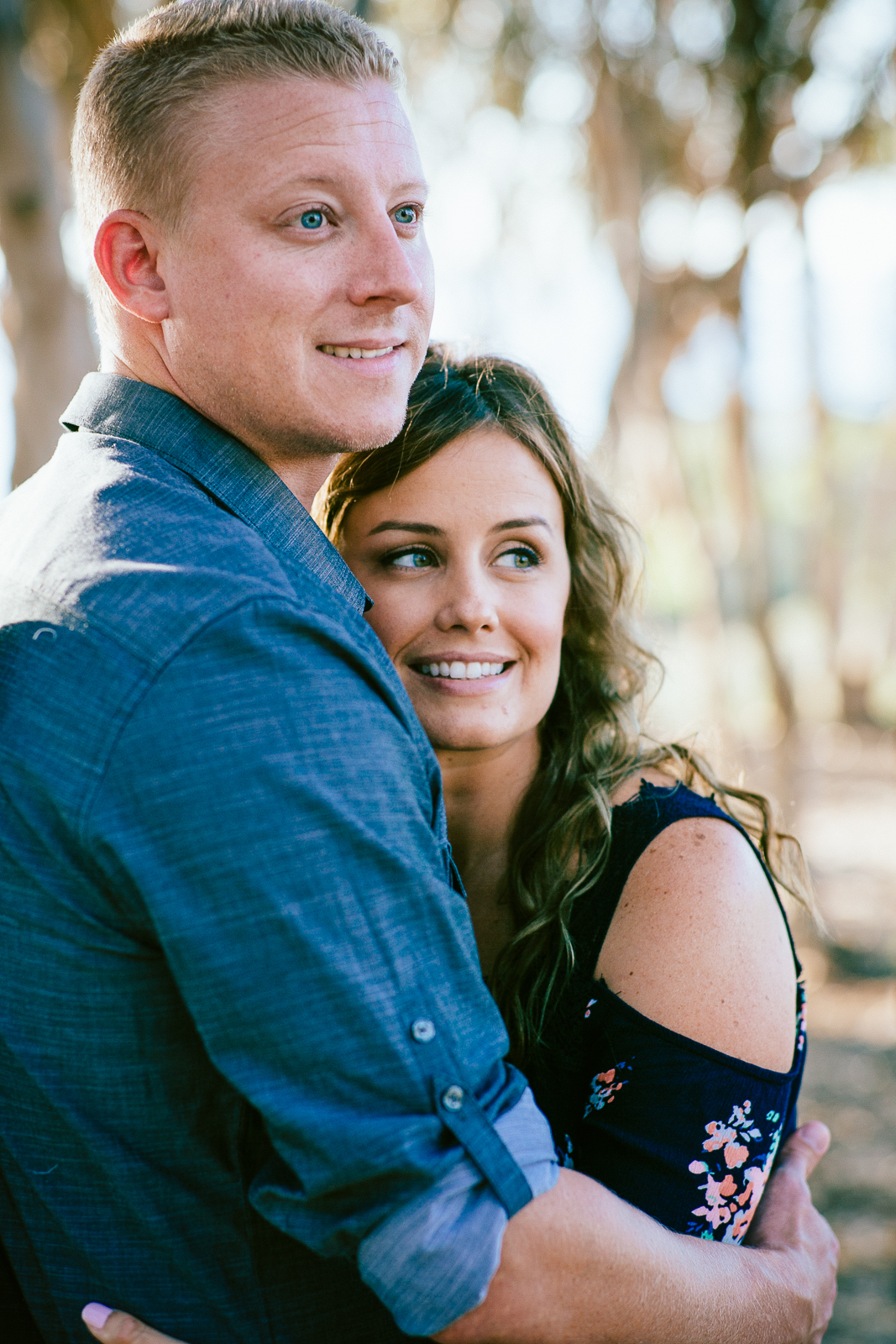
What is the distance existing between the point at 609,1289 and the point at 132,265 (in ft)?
4.47

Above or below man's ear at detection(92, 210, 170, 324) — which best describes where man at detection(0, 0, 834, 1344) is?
below

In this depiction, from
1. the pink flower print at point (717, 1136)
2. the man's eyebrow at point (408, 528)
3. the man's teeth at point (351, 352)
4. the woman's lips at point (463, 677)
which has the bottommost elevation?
the pink flower print at point (717, 1136)

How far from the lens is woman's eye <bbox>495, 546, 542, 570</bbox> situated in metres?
2.12

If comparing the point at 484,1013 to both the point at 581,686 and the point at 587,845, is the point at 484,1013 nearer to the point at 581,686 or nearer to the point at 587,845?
the point at 587,845

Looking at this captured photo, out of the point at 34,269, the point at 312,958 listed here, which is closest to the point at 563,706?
the point at 312,958

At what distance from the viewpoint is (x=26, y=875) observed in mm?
1159

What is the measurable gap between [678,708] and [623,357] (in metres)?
4.67

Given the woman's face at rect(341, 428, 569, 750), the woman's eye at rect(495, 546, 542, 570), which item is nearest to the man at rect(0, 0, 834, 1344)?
the woman's face at rect(341, 428, 569, 750)

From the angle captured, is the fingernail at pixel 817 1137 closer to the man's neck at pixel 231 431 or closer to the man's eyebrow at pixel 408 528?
the man's eyebrow at pixel 408 528

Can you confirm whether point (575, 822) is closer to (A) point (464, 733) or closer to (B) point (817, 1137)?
(A) point (464, 733)

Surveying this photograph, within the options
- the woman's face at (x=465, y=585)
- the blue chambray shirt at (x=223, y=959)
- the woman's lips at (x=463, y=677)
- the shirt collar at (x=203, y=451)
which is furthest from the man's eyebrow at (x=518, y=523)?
the blue chambray shirt at (x=223, y=959)

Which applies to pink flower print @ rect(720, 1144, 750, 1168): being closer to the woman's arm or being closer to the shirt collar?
the woman's arm

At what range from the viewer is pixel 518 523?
207cm

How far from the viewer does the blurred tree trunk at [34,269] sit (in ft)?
11.3
